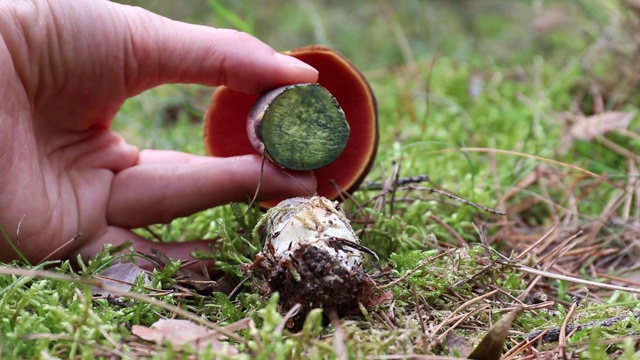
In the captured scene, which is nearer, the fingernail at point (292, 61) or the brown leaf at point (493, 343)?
the brown leaf at point (493, 343)

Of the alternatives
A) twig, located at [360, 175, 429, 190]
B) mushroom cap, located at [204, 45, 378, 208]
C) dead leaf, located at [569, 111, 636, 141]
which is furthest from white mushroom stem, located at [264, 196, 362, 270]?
dead leaf, located at [569, 111, 636, 141]

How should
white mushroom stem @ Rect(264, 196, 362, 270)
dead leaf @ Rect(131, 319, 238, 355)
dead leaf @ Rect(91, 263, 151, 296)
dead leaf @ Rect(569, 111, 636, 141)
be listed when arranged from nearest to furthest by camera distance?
dead leaf @ Rect(131, 319, 238, 355)
white mushroom stem @ Rect(264, 196, 362, 270)
dead leaf @ Rect(91, 263, 151, 296)
dead leaf @ Rect(569, 111, 636, 141)

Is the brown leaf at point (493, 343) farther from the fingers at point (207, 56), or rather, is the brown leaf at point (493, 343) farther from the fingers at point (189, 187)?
the fingers at point (207, 56)

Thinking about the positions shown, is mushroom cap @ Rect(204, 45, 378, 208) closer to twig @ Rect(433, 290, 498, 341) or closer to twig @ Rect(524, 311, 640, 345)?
twig @ Rect(433, 290, 498, 341)

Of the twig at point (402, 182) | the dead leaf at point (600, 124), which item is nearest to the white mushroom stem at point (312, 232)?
the twig at point (402, 182)

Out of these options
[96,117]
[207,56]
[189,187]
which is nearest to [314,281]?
[189,187]

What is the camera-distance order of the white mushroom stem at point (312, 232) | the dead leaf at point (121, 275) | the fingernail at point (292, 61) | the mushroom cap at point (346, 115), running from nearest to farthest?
the white mushroom stem at point (312, 232), the dead leaf at point (121, 275), the fingernail at point (292, 61), the mushroom cap at point (346, 115)

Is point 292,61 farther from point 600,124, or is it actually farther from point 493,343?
point 600,124
